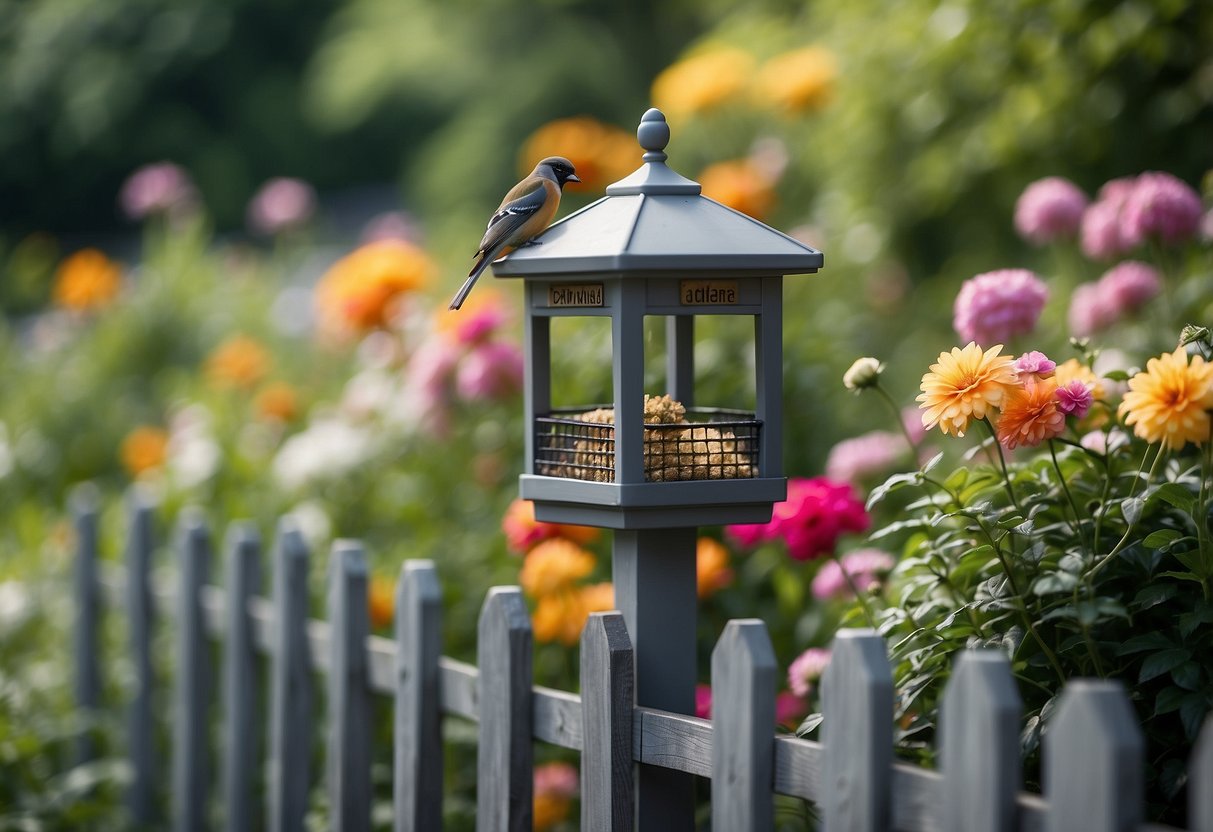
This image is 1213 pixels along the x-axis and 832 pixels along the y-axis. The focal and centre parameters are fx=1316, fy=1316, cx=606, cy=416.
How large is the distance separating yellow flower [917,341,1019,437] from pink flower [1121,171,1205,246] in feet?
4.65

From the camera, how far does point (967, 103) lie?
4.50 m

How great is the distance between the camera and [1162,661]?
5.69 ft

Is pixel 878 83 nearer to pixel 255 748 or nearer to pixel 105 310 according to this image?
pixel 255 748

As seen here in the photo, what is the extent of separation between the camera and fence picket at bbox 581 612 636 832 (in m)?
2.05

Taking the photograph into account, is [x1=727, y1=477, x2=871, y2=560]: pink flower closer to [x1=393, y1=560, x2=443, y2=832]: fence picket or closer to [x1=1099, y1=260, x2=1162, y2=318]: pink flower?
[x1=393, y1=560, x2=443, y2=832]: fence picket

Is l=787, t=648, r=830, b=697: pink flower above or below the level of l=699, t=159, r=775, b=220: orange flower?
below

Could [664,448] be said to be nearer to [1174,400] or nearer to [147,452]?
[1174,400]

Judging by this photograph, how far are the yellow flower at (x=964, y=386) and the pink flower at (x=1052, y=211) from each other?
1.88 meters

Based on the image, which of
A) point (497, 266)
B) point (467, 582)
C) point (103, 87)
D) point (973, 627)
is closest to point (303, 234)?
point (467, 582)

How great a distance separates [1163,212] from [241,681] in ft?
8.17

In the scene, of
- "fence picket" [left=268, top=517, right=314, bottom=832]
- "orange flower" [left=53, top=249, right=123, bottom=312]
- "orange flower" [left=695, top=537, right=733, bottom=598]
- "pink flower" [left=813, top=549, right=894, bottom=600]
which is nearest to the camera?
"pink flower" [left=813, top=549, right=894, bottom=600]

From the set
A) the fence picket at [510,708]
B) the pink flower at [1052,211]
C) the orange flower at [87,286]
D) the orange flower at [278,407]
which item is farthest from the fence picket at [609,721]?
the orange flower at [87,286]

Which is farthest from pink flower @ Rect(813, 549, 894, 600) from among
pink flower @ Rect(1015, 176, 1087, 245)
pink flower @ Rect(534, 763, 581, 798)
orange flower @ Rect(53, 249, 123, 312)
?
orange flower @ Rect(53, 249, 123, 312)

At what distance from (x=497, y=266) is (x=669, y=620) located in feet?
2.10
